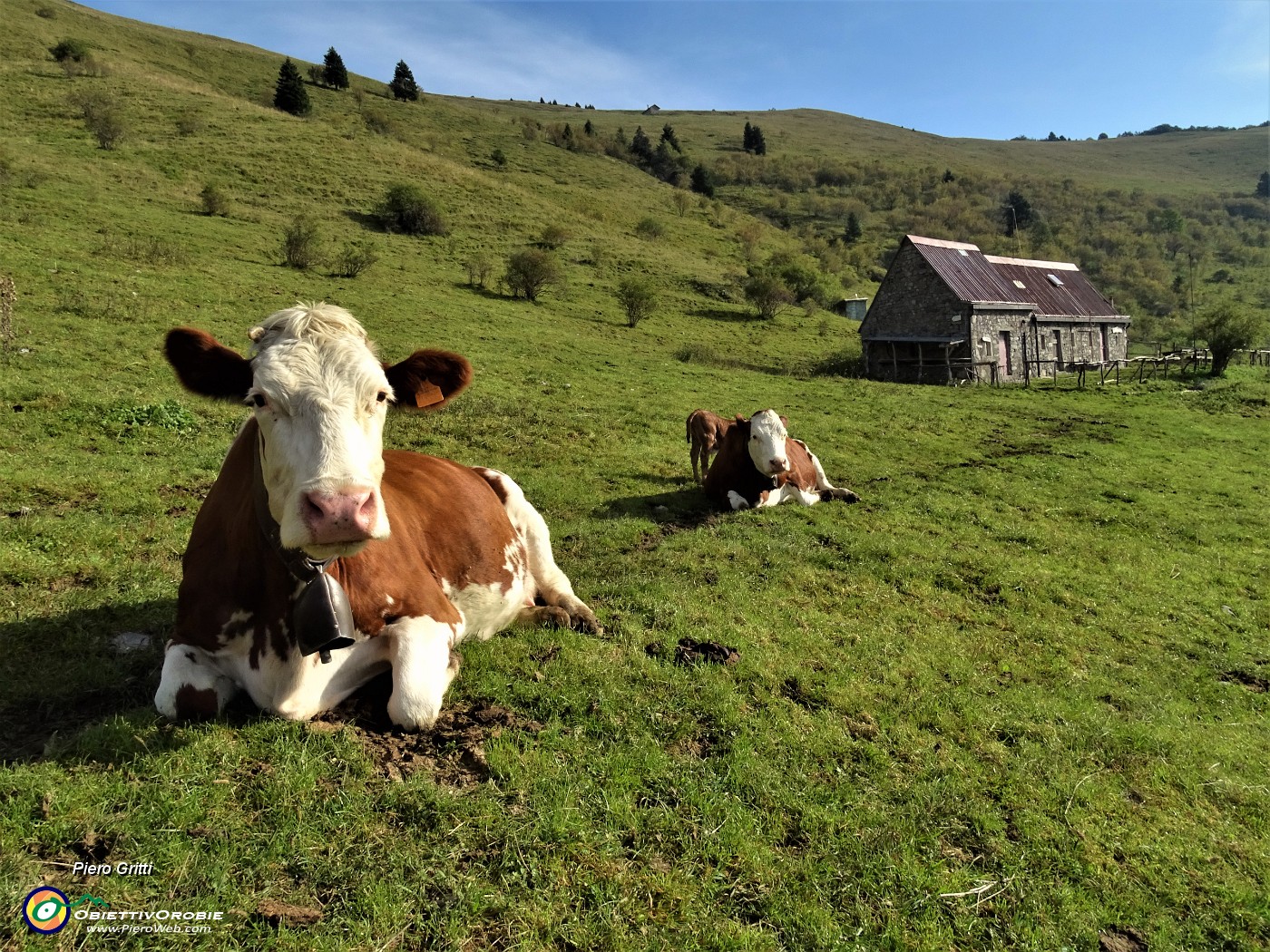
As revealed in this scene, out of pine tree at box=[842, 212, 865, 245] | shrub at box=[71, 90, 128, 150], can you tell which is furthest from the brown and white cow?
pine tree at box=[842, 212, 865, 245]

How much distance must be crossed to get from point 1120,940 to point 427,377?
4.43 meters

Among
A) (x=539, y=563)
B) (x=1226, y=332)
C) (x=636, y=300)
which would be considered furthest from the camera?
(x=636, y=300)

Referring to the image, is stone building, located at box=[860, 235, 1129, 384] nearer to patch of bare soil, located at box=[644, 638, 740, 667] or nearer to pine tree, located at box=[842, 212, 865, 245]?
patch of bare soil, located at box=[644, 638, 740, 667]

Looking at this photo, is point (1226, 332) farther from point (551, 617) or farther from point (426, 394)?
point (426, 394)

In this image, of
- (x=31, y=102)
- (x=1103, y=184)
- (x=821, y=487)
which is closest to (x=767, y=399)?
(x=821, y=487)

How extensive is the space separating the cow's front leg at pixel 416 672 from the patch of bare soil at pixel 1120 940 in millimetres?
3397

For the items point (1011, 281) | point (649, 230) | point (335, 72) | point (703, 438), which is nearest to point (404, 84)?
point (335, 72)

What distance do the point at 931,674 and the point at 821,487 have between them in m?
6.57

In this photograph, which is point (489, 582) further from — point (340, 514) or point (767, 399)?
point (767, 399)

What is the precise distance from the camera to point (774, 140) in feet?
478

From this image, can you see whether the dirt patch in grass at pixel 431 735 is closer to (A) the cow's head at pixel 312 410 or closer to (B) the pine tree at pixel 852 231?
(A) the cow's head at pixel 312 410

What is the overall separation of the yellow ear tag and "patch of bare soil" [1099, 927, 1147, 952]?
13.9 ft

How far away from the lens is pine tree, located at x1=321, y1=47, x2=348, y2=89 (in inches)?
3381

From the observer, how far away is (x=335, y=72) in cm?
8656
